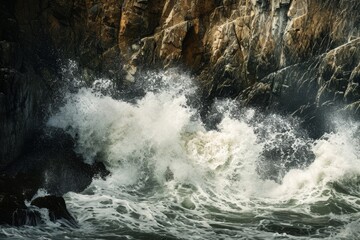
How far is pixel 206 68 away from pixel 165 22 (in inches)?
80.0

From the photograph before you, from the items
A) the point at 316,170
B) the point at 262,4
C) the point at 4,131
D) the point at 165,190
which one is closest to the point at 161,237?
the point at 165,190

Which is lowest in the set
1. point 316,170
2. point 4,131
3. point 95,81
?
point 4,131

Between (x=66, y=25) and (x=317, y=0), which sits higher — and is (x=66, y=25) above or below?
below

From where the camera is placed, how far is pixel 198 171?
13.9 meters

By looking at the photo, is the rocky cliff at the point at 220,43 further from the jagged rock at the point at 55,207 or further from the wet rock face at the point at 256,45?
the jagged rock at the point at 55,207

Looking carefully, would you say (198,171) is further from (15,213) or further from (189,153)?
(15,213)

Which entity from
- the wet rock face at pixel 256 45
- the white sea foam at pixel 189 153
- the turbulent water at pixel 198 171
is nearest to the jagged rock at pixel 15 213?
the turbulent water at pixel 198 171

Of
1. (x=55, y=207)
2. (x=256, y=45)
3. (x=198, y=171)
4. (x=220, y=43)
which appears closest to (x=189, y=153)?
(x=198, y=171)

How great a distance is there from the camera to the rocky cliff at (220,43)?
1480 centimetres

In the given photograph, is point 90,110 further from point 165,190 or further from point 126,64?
point 165,190

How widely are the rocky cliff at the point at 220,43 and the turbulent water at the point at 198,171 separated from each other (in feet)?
2.28

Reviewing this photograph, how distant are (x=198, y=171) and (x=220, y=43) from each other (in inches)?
175

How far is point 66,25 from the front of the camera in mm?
15695

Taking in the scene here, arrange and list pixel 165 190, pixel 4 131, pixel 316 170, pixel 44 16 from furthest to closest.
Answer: pixel 44 16, pixel 316 170, pixel 165 190, pixel 4 131
